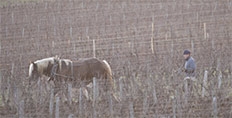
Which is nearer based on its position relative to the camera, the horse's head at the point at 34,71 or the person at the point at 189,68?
the person at the point at 189,68

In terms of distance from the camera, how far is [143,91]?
40.5 feet

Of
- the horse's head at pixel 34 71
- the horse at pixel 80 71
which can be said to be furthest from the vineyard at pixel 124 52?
Result: the horse at pixel 80 71

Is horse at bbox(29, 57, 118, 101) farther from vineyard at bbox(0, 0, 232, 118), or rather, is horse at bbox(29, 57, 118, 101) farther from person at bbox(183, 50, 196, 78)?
person at bbox(183, 50, 196, 78)

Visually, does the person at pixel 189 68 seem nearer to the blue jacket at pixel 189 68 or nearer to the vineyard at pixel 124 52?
the blue jacket at pixel 189 68

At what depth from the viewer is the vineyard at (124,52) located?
11148 millimetres

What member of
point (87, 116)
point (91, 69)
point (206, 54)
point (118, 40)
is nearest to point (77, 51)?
point (118, 40)

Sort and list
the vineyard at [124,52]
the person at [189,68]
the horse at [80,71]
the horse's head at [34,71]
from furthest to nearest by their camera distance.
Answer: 1. the horse at [80,71]
2. the horse's head at [34,71]
3. the person at [189,68]
4. the vineyard at [124,52]

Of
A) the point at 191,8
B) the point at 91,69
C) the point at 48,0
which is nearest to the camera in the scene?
the point at 91,69

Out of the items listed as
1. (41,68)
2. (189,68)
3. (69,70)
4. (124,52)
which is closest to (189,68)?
(189,68)

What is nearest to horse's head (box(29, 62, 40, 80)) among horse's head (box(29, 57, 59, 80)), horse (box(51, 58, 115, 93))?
horse's head (box(29, 57, 59, 80))

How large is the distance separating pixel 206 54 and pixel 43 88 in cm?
731

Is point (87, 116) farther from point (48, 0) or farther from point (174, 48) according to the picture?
point (48, 0)

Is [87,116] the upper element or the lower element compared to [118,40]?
lower

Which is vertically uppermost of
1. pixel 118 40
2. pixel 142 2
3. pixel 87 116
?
pixel 142 2
